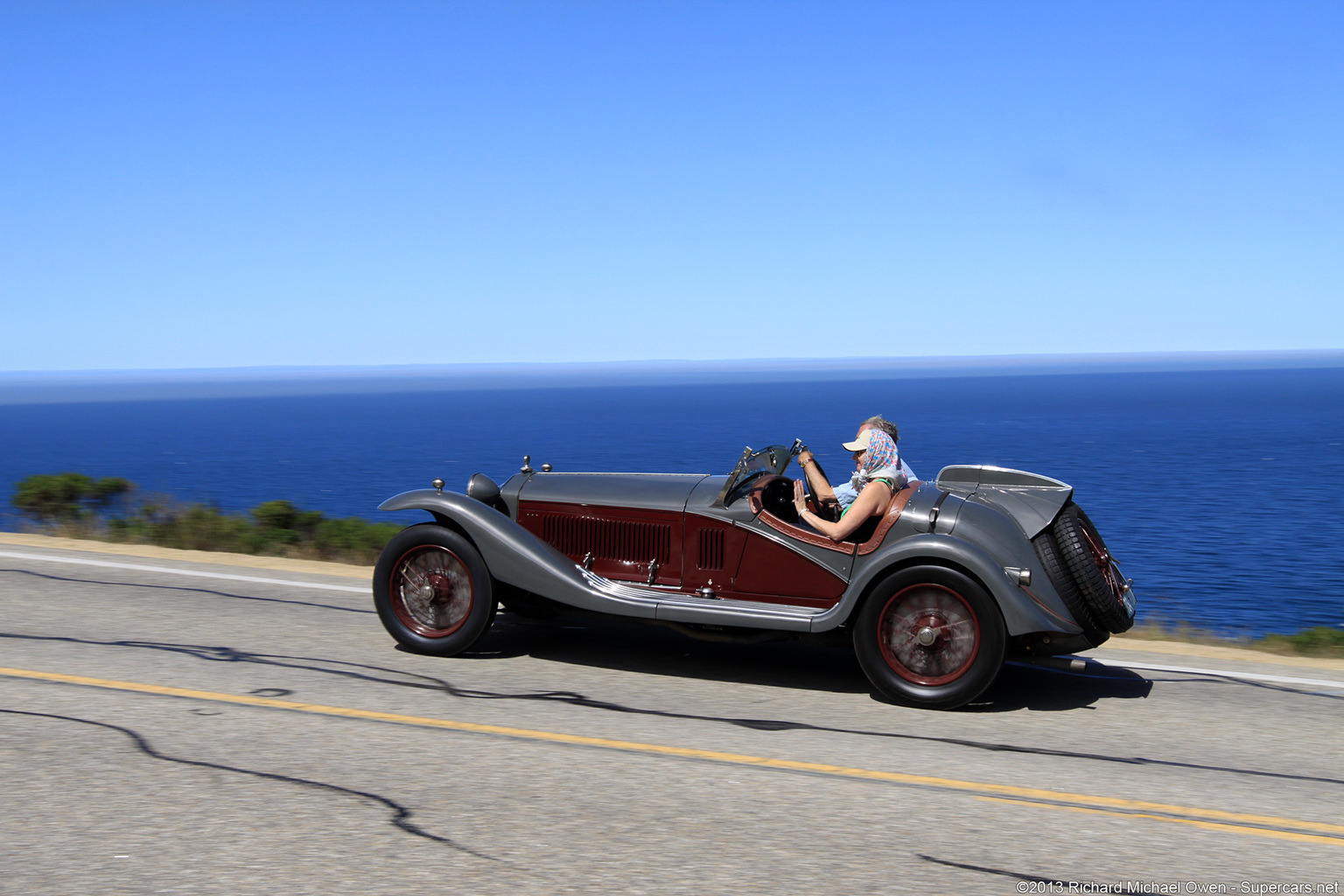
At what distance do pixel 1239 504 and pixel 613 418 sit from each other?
74.6 metres

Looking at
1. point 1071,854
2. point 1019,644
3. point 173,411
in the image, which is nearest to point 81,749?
point 1071,854

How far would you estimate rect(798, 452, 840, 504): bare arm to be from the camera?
6.52 m

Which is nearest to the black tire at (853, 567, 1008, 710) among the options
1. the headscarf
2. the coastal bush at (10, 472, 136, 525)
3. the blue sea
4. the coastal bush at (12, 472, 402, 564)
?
the headscarf

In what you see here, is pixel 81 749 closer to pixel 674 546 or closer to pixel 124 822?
pixel 124 822

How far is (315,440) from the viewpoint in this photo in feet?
254

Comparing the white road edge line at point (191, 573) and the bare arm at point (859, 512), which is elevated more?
the bare arm at point (859, 512)

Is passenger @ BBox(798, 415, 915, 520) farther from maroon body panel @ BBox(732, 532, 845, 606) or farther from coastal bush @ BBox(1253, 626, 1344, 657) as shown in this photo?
coastal bush @ BBox(1253, 626, 1344, 657)

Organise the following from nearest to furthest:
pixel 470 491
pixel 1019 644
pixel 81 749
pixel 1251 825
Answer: pixel 1251 825
pixel 81 749
pixel 1019 644
pixel 470 491

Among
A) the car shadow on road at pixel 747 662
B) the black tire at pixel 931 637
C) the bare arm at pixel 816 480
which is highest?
the bare arm at pixel 816 480

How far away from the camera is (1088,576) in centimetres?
602

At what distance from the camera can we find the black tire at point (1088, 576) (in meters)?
6.02

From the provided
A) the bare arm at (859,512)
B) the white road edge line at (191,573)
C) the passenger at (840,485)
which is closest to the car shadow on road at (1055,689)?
the bare arm at (859,512)

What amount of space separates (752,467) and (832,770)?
244 centimetres

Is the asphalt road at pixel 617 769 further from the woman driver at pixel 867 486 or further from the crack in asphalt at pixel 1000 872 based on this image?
the woman driver at pixel 867 486
